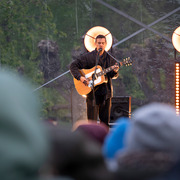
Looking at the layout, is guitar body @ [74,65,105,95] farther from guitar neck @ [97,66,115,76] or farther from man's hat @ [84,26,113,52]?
man's hat @ [84,26,113,52]

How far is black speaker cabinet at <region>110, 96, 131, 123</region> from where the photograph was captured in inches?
266

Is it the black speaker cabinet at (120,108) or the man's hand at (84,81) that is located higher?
the black speaker cabinet at (120,108)

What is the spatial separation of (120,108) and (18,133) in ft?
19.5

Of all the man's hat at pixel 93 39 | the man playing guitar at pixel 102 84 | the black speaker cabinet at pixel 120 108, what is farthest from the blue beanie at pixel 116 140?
the black speaker cabinet at pixel 120 108

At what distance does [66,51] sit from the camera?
805 cm

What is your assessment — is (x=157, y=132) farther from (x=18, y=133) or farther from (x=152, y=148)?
(x=18, y=133)

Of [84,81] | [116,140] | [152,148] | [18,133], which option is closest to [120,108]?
[84,81]

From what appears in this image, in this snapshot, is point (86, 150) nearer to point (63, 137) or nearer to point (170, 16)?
point (63, 137)

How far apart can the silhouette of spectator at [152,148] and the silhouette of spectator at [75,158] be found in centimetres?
7

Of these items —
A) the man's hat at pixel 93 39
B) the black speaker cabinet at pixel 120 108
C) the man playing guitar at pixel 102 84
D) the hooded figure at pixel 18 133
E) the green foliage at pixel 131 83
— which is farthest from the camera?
the green foliage at pixel 131 83

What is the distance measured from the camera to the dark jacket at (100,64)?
5.62 m

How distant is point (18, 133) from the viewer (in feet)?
2.85

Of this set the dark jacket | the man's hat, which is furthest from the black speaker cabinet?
the dark jacket

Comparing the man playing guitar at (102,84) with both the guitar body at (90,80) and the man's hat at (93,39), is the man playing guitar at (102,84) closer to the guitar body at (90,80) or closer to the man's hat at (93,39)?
the guitar body at (90,80)
